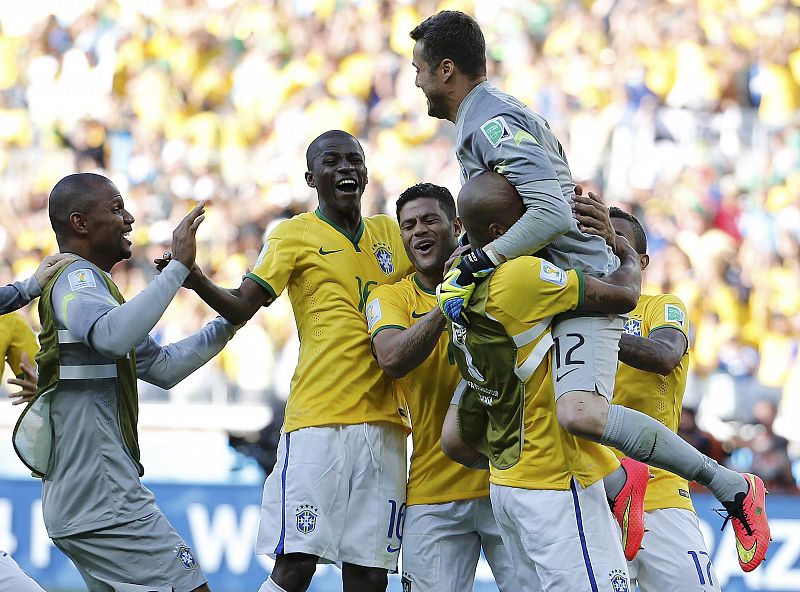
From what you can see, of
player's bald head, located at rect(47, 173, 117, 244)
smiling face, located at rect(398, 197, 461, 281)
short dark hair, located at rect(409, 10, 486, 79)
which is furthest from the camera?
smiling face, located at rect(398, 197, 461, 281)

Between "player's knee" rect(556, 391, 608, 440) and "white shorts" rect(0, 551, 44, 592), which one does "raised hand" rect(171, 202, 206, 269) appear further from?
"player's knee" rect(556, 391, 608, 440)

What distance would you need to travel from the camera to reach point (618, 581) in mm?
4434

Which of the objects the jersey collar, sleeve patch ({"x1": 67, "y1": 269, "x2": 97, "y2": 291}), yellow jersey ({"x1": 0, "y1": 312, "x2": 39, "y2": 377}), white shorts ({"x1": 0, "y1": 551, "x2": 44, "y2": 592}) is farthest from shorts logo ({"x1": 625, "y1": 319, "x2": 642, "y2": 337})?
yellow jersey ({"x1": 0, "y1": 312, "x2": 39, "y2": 377})

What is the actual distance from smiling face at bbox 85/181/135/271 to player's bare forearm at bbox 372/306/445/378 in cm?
121

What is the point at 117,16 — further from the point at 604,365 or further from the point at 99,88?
the point at 604,365

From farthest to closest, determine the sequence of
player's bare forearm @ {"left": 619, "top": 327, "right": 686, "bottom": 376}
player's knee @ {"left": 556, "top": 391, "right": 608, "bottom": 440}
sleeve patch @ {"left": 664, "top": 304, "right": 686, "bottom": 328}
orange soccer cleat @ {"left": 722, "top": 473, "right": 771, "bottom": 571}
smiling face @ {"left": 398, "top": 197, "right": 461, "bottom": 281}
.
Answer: sleeve patch @ {"left": 664, "top": 304, "right": 686, "bottom": 328} < smiling face @ {"left": 398, "top": 197, "right": 461, "bottom": 281} < player's bare forearm @ {"left": 619, "top": 327, "right": 686, "bottom": 376} < orange soccer cleat @ {"left": 722, "top": 473, "right": 771, "bottom": 571} < player's knee @ {"left": 556, "top": 391, "right": 608, "bottom": 440}

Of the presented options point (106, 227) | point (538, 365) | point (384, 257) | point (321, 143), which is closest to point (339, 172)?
point (321, 143)

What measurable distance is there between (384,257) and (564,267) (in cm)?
139

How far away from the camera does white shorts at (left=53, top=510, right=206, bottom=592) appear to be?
4.79 metres

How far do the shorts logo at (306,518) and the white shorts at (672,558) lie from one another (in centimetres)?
151

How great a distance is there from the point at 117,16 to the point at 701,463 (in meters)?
13.0

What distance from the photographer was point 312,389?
5.59m

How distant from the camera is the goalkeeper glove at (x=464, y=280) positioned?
4.50 meters

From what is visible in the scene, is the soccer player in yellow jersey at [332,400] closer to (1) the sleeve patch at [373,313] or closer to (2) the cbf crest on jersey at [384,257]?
(2) the cbf crest on jersey at [384,257]
